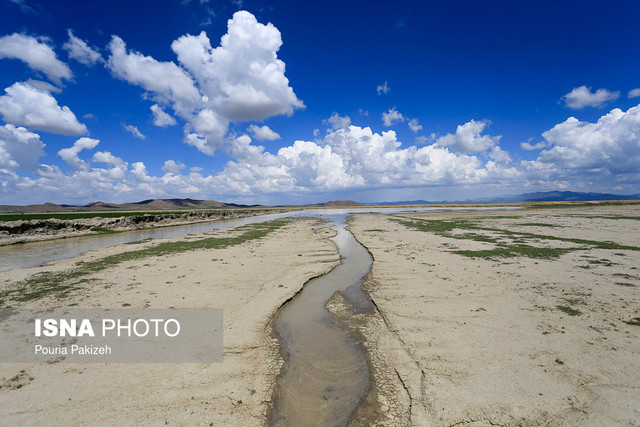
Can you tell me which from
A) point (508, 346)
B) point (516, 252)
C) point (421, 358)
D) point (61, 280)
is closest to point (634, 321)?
point (508, 346)

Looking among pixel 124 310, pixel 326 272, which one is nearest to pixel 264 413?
pixel 124 310

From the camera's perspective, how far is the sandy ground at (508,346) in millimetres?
5164

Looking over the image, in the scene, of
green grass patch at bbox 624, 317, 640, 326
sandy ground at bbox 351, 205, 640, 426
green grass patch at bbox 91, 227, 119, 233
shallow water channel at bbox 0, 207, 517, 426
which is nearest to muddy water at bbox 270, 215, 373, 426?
shallow water channel at bbox 0, 207, 517, 426

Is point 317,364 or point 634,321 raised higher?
point 634,321

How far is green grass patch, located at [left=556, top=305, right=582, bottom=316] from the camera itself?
895 centimetres

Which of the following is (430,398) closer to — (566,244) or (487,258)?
(487,258)

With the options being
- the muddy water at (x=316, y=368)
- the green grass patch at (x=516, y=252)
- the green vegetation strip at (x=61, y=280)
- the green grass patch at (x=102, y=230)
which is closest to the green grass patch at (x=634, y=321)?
the muddy water at (x=316, y=368)

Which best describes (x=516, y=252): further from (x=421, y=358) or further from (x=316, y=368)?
(x=316, y=368)

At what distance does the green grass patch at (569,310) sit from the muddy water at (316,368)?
6637 mm

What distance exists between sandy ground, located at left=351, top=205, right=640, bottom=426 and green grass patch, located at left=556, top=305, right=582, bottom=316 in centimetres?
12

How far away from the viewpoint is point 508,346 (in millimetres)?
7250

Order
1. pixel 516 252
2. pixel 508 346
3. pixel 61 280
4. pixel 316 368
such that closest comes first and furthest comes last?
pixel 316 368, pixel 508 346, pixel 61 280, pixel 516 252

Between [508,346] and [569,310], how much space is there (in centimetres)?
396

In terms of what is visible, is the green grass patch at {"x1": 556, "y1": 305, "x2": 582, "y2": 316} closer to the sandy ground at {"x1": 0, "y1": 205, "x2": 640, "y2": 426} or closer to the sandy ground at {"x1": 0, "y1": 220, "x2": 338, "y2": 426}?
the sandy ground at {"x1": 0, "y1": 205, "x2": 640, "y2": 426}
